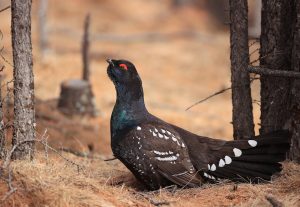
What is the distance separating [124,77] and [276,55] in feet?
6.06

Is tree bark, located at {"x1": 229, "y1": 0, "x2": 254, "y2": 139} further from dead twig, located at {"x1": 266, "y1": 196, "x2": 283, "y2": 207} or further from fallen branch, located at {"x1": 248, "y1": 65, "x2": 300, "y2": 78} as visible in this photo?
dead twig, located at {"x1": 266, "y1": 196, "x2": 283, "y2": 207}

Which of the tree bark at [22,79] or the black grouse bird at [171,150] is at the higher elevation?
the tree bark at [22,79]

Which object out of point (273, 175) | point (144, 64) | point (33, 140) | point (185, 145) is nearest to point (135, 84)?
point (185, 145)

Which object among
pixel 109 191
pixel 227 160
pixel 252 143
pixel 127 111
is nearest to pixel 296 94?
pixel 252 143

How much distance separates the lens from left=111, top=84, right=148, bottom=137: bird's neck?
6.96 meters

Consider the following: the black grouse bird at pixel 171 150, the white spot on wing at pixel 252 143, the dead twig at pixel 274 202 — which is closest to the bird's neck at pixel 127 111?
the black grouse bird at pixel 171 150

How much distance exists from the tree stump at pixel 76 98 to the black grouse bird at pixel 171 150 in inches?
221

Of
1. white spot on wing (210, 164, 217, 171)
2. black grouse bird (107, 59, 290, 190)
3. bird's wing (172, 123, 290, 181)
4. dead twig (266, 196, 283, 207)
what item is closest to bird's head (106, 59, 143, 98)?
black grouse bird (107, 59, 290, 190)

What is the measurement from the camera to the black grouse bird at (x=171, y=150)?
265 inches

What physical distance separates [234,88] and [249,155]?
0.96 meters

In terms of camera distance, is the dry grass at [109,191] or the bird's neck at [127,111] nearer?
the dry grass at [109,191]

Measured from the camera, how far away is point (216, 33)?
28141mm

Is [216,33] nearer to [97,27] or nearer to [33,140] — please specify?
[97,27]

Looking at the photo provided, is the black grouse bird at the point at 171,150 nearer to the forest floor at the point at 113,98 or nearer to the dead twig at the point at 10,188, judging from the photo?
the forest floor at the point at 113,98
